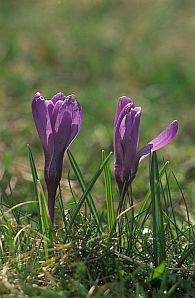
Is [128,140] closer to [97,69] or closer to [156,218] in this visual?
[156,218]

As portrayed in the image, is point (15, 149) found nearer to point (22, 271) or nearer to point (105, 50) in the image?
point (22, 271)

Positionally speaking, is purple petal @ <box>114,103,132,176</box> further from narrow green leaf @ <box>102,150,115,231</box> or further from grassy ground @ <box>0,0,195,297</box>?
grassy ground @ <box>0,0,195,297</box>

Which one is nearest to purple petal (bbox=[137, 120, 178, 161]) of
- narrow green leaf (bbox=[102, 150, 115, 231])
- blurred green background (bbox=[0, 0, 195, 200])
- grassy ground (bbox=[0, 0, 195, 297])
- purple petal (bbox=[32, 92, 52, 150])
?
narrow green leaf (bbox=[102, 150, 115, 231])

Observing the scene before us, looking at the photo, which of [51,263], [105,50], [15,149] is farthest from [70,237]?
[105,50]

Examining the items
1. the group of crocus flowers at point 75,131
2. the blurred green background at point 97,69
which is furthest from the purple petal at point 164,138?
the blurred green background at point 97,69

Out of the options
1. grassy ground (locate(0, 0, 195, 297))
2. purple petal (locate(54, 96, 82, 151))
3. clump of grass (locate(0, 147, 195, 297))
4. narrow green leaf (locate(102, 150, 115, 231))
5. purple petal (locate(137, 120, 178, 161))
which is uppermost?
grassy ground (locate(0, 0, 195, 297))
